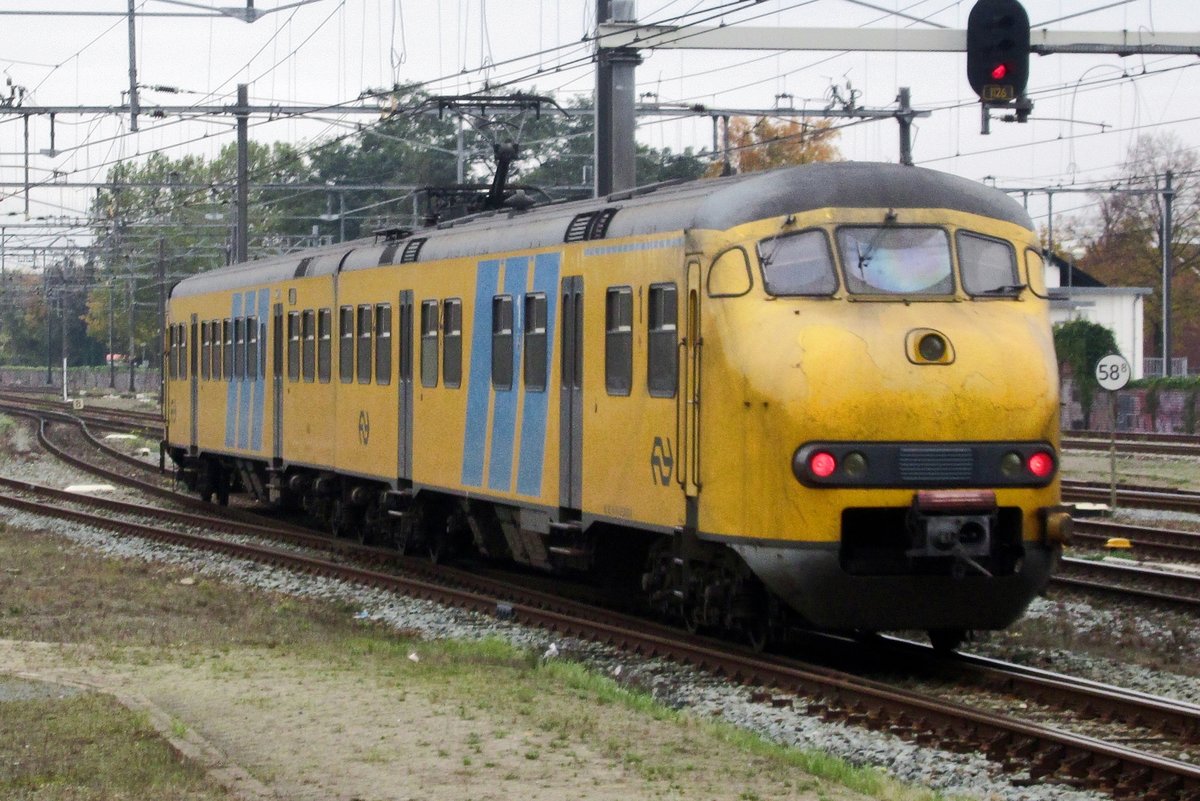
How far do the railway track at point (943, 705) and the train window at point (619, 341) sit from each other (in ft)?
5.81

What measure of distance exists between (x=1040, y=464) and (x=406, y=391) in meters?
8.18

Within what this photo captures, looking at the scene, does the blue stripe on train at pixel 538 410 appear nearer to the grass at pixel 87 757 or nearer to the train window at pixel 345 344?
the train window at pixel 345 344

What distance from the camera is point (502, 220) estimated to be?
16797 millimetres

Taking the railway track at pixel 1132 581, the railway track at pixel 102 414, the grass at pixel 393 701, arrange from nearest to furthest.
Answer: the grass at pixel 393 701
the railway track at pixel 1132 581
the railway track at pixel 102 414

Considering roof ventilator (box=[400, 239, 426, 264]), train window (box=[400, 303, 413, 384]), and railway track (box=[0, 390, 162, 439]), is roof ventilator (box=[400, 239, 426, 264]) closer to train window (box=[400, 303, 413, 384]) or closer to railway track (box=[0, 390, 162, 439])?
train window (box=[400, 303, 413, 384])

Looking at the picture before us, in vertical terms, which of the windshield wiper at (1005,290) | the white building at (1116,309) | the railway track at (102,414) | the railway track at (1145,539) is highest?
the white building at (1116,309)

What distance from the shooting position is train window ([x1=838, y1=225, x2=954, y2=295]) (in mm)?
11781

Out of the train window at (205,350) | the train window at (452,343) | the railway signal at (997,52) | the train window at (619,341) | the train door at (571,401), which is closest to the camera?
the train window at (619,341)

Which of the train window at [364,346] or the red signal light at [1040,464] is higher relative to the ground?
the train window at [364,346]

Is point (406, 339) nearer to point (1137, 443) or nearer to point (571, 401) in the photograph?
point (571, 401)

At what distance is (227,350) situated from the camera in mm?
25438

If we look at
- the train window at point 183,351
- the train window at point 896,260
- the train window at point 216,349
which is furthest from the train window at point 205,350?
the train window at point 896,260

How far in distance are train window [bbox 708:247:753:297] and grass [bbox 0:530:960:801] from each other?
2.56 metres

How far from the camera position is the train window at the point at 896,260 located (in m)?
11.8
